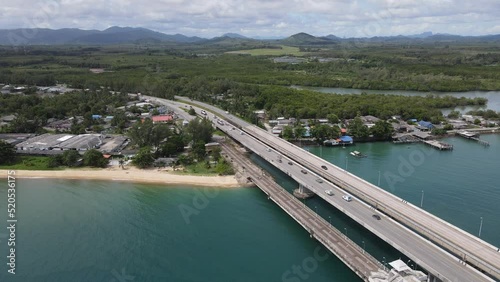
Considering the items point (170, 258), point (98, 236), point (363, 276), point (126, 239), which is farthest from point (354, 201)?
point (98, 236)

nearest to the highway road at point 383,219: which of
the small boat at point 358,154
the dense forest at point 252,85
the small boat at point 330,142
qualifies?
the small boat at point 330,142

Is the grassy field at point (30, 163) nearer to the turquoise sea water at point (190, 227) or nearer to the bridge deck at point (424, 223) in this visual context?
the turquoise sea water at point (190, 227)

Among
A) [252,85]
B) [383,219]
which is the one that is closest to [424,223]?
[383,219]

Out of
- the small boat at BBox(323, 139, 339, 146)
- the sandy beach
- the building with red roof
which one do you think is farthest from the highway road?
the building with red roof

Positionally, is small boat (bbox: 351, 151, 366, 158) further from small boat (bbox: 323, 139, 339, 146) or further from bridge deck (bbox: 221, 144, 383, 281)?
bridge deck (bbox: 221, 144, 383, 281)

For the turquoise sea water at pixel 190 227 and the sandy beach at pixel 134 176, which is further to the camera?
the sandy beach at pixel 134 176
